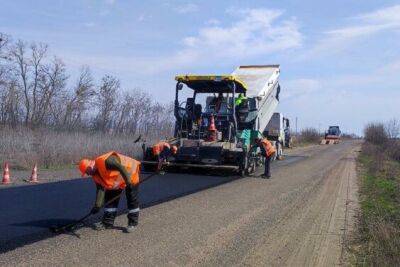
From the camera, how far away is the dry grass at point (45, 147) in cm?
1886

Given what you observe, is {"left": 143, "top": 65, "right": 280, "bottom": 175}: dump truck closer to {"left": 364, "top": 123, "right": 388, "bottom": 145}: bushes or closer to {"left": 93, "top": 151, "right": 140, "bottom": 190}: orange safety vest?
{"left": 93, "top": 151, "right": 140, "bottom": 190}: orange safety vest

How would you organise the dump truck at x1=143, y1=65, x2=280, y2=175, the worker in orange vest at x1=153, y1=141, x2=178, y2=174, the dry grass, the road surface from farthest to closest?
the dry grass → the dump truck at x1=143, y1=65, x2=280, y2=175 → the worker in orange vest at x1=153, y1=141, x2=178, y2=174 → the road surface

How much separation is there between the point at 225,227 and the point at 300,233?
44.0 inches

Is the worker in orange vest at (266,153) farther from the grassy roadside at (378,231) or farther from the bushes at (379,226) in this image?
the grassy roadside at (378,231)

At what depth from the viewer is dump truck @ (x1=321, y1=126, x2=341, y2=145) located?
69.4 m

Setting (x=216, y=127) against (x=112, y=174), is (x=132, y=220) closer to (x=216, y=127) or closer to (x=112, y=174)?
(x=112, y=174)

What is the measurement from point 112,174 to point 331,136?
65.3 metres

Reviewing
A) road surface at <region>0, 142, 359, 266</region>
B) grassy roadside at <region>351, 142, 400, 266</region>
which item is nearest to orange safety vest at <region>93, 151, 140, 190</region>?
road surface at <region>0, 142, 359, 266</region>

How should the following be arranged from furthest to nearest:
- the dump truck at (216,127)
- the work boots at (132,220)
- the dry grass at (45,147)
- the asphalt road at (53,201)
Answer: the dry grass at (45,147) → the dump truck at (216,127) → the work boots at (132,220) → the asphalt road at (53,201)

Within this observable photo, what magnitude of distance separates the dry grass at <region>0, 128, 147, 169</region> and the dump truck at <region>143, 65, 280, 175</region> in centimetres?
476

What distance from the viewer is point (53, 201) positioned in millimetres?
10242

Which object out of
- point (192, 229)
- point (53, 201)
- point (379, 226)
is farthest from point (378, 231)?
point (53, 201)

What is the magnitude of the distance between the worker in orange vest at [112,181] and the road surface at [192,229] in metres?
0.23

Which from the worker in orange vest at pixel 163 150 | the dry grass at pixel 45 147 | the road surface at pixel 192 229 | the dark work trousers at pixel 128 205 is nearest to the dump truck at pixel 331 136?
the dry grass at pixel 45 147
